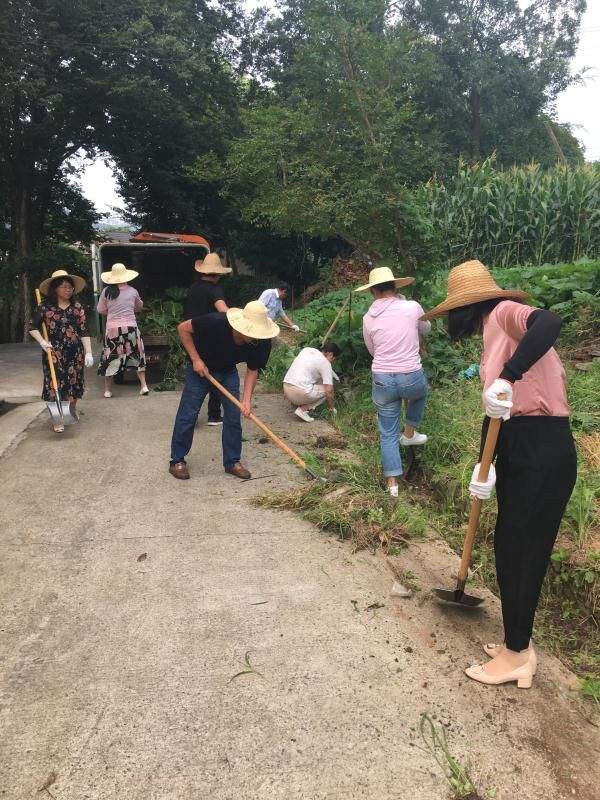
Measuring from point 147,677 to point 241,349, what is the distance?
2845mm

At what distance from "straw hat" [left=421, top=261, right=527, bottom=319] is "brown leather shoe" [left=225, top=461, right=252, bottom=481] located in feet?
8.51

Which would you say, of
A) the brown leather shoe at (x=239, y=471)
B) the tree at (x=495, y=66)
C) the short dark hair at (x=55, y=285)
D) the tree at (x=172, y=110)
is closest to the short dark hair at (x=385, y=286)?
the brown leather shoe at (x=239, y=471)

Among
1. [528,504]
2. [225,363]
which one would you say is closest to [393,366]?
[225,363]

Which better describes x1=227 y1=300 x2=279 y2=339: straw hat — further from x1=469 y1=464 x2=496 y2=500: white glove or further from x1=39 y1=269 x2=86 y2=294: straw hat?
x1=39 y1=269 x2=86 y2=294: straw hat

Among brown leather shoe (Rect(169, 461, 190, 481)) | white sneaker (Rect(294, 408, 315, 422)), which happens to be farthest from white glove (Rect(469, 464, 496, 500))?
white sneaker (Rect(294, 408, 315, 422))

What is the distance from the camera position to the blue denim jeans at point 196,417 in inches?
191

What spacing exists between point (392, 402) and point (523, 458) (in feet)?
7.10

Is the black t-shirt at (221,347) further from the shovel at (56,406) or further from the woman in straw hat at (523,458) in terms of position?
the woman in straw hat at (523,458)

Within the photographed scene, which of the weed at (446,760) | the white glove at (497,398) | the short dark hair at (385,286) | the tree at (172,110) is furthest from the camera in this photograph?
the tree at (172,110)

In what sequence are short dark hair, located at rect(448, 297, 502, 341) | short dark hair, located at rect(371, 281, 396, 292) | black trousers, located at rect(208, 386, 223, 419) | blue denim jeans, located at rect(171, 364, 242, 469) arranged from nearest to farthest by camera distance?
short dark hair, located at rect(448, 297, 502, 341) → short dark hair, located at rect(371, 281, 396, 292) → blue denim jeans, located at rect(171, 364, 242, 469) → black trousers, located at rect(208, 386, 223, 419)

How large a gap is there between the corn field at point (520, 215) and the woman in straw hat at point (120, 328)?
207 inches

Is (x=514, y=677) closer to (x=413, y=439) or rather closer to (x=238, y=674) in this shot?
(x=238, y=674)

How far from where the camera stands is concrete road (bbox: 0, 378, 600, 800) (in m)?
2.08

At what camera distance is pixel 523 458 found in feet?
7.98
